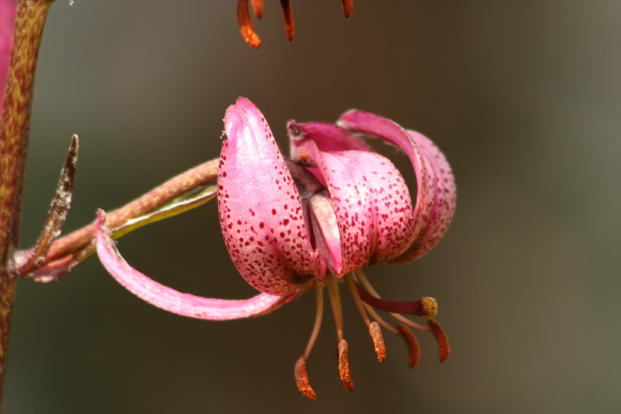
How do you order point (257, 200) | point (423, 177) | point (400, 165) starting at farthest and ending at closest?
1. point (400, 165)
2. point (423, 177)
3. point (257, 200)

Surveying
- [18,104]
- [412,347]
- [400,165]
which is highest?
[18,104]

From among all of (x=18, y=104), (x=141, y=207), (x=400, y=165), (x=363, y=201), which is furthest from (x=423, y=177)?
(x=400, y=165)

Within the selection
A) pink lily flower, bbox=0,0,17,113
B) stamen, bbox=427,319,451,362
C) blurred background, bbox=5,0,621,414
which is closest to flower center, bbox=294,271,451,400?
stamen, bbox=427,319,451,362

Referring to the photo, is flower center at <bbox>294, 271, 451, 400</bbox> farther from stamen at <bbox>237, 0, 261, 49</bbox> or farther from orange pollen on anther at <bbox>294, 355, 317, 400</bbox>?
stamen at <bbox>237, 0, 261, 49</bbox>

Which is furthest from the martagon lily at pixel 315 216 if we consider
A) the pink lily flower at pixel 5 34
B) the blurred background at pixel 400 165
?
the blurred background at pixel 400 165

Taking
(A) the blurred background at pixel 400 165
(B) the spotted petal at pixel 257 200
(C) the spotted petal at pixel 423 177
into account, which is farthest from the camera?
(A) the blurred background at pixel 400 165

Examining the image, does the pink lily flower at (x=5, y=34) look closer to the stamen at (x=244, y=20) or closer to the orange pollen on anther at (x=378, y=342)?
the stamen at (x=244, y=20)

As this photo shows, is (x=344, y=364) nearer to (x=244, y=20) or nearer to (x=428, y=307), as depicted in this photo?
(x=428, y=307)
